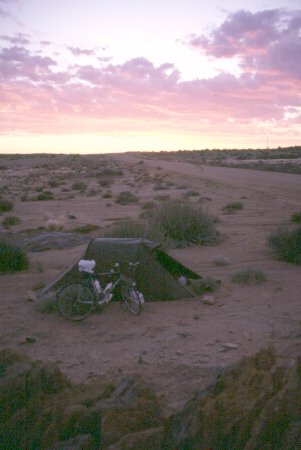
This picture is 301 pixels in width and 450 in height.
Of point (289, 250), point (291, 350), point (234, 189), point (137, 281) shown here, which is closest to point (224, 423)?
point (291, 350)

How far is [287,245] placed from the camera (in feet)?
37.9

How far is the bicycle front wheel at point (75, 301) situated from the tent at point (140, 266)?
64 centimetres

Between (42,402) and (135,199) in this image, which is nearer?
(42,402)

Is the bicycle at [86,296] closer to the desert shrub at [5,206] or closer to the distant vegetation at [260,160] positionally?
the desert shrub at [5,206]

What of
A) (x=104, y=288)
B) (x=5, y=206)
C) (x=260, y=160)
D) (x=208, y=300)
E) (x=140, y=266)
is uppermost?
(x=260, y=160)

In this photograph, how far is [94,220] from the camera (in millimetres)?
19859

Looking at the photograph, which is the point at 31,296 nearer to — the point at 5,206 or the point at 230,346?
the point at 230,346

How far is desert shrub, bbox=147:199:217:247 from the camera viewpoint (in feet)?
45.5

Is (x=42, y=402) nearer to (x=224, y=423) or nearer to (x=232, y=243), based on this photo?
(x=224, y=423)

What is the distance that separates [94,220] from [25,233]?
155 inches

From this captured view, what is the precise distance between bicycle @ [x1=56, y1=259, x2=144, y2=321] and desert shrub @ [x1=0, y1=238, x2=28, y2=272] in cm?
374

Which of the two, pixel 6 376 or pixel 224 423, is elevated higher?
pixel 224 423

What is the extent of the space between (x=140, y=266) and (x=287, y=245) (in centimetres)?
474

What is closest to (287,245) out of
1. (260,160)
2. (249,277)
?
(249,277)
